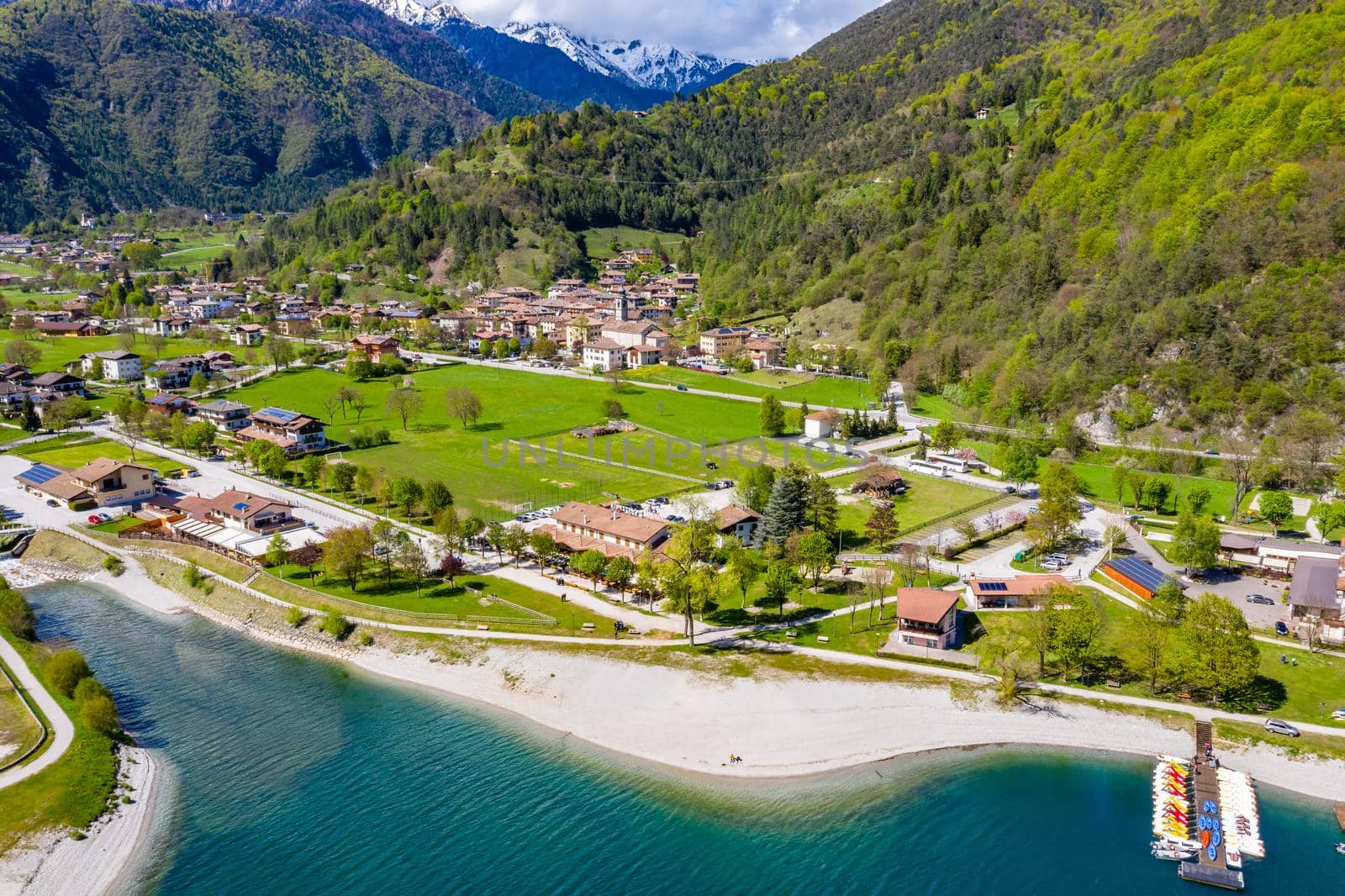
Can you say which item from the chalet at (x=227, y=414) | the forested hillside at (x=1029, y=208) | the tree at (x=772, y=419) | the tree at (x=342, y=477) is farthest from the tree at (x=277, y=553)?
the forested hillside at (x=1029, y=208)

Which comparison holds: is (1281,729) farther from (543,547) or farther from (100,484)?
(100,484)

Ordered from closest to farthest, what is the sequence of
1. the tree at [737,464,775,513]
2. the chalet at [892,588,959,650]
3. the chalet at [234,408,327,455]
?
the chalet at [892,588,959,650], the tree at [737,464,775,513], the chalet at [234,408,327,455]

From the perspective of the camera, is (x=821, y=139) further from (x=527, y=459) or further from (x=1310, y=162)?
(x=527, y=459)

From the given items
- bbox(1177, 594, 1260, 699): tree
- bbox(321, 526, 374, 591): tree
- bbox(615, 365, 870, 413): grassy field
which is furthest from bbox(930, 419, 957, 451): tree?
bbox(321, 526, 374, 591): tree

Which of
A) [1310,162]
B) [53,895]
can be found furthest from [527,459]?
[1310,162]

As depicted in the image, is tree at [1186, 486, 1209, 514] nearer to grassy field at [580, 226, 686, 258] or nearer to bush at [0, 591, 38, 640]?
bush at [0, 591, 38, 640]

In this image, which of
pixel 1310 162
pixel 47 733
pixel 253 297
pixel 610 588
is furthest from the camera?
pixel 253 297

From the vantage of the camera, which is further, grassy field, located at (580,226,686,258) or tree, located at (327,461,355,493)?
grassy field, located at (580,226,686,258)
